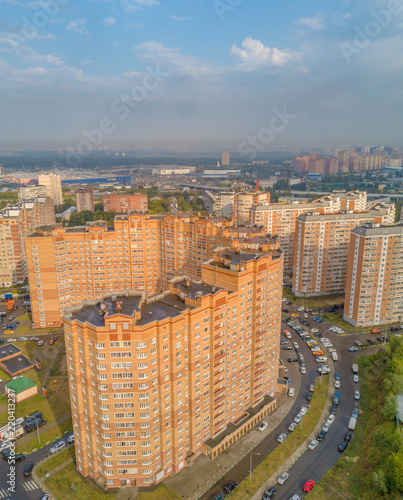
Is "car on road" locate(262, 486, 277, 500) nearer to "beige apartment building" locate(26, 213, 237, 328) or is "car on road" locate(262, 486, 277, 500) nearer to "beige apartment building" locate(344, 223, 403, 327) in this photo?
"beige apartment building" locate(26, 213, 237, 328)

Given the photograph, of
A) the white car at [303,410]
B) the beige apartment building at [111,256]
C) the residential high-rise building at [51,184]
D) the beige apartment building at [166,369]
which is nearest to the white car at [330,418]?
the white car at [303,410]

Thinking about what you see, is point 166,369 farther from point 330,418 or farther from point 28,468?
point 330,418

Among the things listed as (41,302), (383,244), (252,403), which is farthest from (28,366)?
(383,244)

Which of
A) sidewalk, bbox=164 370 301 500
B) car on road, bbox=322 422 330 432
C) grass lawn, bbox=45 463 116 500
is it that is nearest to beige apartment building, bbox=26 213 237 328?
sidewalk, bbox=164 370 301 500

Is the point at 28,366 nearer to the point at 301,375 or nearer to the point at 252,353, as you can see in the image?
the point at 252,353

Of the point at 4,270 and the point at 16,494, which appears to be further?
the point at 4,270

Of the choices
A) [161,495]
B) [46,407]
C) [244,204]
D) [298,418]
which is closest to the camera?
[161,495]

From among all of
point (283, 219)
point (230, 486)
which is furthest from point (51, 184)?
point (230, 486)
